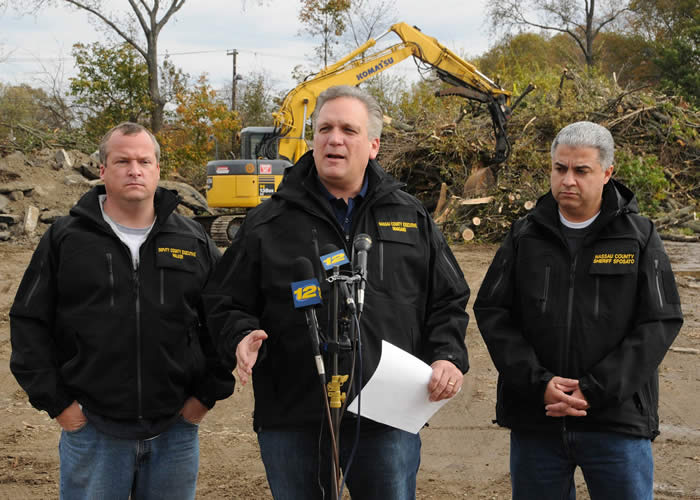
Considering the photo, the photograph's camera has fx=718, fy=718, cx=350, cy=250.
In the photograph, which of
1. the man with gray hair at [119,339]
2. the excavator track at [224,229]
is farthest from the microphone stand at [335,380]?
the excavator track at [224,229]

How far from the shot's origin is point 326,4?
31000 mm

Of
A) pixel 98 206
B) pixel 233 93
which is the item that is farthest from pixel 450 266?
pixel 233 93

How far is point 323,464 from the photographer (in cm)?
258

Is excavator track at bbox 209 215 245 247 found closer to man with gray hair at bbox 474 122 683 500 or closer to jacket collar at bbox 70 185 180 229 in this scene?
jacket collar at bbox 70 185 180 229

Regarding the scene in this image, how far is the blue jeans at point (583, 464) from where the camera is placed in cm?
274

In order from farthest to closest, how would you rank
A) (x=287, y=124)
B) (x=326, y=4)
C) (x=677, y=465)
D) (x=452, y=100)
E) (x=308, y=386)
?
(x=326, y=4)
(x=452, y=100)
(x=287, y=124)
(x=677, y=465)
(x=308, y=386)

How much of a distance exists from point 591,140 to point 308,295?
143 cm

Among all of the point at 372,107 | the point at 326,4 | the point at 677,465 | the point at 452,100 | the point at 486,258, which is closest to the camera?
the point at 372,107

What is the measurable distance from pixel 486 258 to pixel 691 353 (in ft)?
18.0

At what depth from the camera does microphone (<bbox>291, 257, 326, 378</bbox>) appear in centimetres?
213

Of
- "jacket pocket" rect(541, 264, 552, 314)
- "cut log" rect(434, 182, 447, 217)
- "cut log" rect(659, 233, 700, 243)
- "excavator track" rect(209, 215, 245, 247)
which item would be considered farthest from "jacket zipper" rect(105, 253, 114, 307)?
"cut log" rect(659, 233, 700, 243)

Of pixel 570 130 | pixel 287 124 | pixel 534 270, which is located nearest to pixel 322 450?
pixel 534 270

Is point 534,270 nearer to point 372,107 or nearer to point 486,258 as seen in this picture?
point 372,107

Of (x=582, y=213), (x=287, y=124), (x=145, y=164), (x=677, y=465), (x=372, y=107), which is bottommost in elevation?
(x=677, y=465)
